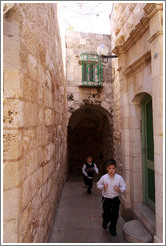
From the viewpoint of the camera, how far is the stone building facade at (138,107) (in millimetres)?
2951

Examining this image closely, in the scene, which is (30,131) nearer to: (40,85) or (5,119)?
(5,119)

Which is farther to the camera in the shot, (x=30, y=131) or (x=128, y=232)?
(x=128, y=232)

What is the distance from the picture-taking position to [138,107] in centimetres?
384

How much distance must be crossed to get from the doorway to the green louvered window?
12.3ft

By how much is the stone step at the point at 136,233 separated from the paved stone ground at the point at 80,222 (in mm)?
172

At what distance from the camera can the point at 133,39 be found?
3.46 meters

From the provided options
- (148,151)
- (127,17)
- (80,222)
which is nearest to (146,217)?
(148,151)

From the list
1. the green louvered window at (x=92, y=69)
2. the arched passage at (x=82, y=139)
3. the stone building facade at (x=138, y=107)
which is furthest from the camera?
the arched passage at (x=82, y=139)

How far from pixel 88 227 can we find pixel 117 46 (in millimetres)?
3844

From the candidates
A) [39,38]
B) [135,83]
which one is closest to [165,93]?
[135,83]

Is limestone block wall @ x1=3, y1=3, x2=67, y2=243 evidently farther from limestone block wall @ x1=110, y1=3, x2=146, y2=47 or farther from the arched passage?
the arched passage

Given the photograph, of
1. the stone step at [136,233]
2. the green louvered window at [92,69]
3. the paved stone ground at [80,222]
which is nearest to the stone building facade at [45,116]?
the stone step at [136,233]

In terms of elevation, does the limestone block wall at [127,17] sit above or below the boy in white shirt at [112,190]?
above

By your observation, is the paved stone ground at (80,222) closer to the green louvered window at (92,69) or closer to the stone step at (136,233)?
the stone step at (136,233)
